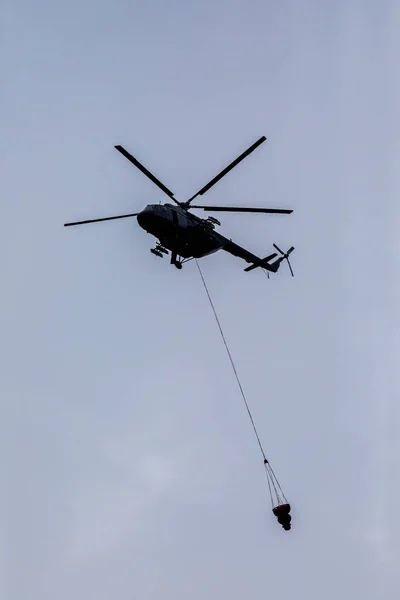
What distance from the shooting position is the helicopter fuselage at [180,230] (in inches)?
1105

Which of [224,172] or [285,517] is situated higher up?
[224,172]

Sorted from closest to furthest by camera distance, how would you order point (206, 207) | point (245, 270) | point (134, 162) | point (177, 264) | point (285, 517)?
point (285, 517) < point (134, 162) < point (206, 207) < point (177, 264) < point (245, 270)

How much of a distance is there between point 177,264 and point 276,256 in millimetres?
7181

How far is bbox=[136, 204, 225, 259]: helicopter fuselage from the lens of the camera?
2808 centimetres

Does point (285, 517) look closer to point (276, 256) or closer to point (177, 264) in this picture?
point (177, 264)

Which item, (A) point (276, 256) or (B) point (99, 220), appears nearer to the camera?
(B) point (99, 220)

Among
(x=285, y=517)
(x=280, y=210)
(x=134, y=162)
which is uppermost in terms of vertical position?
(x=134, y=162)

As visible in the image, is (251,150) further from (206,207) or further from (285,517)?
(285,517)

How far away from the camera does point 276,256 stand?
35344 mm

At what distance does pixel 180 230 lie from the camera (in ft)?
94.8

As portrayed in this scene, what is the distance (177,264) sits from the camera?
30094 millimetres

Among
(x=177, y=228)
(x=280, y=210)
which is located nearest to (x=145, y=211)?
(x=177, y=228)

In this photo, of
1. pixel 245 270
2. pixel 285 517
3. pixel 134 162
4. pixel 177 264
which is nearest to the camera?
pixel 285 517

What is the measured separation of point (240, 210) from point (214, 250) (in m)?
3.81
